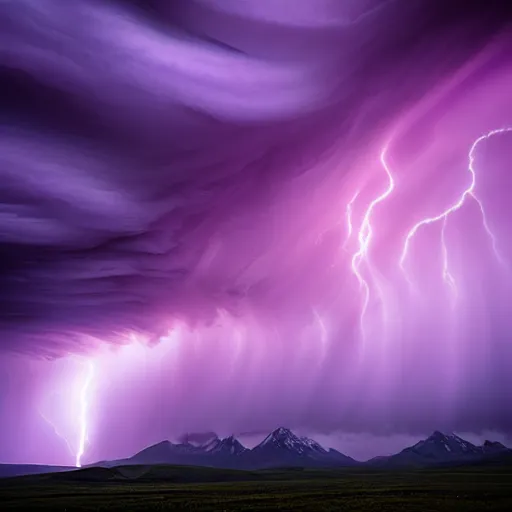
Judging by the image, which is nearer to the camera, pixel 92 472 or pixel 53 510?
pixel 53 510

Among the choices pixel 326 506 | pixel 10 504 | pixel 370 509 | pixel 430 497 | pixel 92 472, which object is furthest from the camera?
pixel 92 472

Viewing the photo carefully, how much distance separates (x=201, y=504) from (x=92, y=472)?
363 ft

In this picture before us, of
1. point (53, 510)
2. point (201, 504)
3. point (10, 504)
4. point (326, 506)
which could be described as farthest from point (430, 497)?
point (10, 504)

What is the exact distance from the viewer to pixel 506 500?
62406 millimetres

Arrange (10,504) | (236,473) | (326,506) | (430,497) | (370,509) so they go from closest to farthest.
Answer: (370,509)
(326,506)
(430,497)
(10,504)
(236,473)

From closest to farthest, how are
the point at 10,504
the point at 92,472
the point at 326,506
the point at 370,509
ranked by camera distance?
the point at 370,509 → the point at 326,506 → the point at 10,504 → the point at 92,472

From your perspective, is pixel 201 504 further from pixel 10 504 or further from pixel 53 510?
pixel 10 504

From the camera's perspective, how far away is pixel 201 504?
7025 centimetres

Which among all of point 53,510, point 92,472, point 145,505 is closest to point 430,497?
point 145,505

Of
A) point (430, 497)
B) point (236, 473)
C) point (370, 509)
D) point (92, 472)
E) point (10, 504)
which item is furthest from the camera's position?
point (236, 473)

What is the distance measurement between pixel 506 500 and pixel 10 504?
65629mm

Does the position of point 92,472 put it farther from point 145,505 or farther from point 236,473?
point 145,505

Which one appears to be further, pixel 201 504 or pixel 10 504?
pixel 10 504

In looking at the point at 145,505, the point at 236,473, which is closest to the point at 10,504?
the point at 145,505
